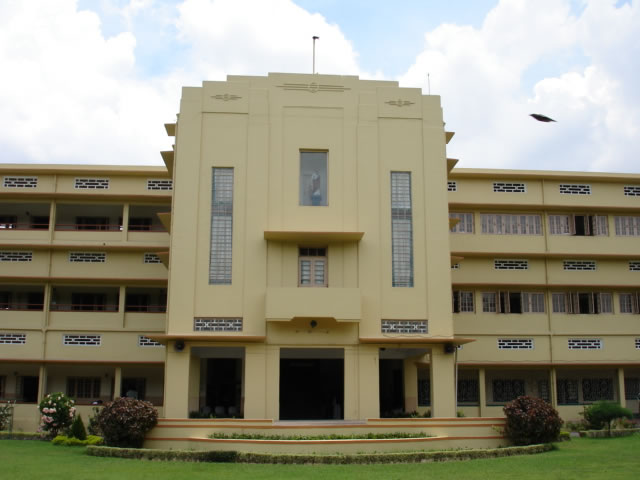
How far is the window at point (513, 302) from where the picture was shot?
3047cm

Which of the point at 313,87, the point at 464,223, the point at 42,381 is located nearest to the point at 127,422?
the point at 42,381

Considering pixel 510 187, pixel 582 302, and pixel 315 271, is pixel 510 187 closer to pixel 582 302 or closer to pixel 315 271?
pixel 582 302

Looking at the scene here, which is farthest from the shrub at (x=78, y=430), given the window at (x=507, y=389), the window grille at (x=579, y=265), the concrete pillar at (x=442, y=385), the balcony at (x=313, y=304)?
the window grille at (x=579, y=265)

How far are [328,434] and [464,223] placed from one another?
13.4 meters

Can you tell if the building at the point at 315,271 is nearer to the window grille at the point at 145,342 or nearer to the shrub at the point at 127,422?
the window grille at the point at 145,342

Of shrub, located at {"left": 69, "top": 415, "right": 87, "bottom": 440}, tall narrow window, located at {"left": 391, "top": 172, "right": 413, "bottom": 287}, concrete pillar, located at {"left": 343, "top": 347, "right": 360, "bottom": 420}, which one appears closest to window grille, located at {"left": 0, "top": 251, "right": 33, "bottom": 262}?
shrub, located at {"left": 69, "top": 415, "right": 87, "bottom": 440}

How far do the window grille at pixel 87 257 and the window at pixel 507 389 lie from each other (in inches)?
696

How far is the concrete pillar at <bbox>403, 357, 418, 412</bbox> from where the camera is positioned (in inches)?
1086

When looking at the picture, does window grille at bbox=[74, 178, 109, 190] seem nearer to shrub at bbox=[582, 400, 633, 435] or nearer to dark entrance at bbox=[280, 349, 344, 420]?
dark entrance at bbox=[280, 349, 344, 420]

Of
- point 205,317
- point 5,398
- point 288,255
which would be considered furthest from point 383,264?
point 5,398

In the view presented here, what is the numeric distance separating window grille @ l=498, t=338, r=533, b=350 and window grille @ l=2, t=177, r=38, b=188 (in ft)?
68.7

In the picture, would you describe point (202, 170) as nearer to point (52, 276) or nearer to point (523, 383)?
point (52, 276)

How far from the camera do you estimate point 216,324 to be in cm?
2361

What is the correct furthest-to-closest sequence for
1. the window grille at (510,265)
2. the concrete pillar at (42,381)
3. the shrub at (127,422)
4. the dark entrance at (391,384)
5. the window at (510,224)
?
1. the window at (510,224)
2. the window grille at (510,265)
3. the dark entrance at (391,384)
4. the concrete pillar at (42,381)
5. the shrub at (127,422)
